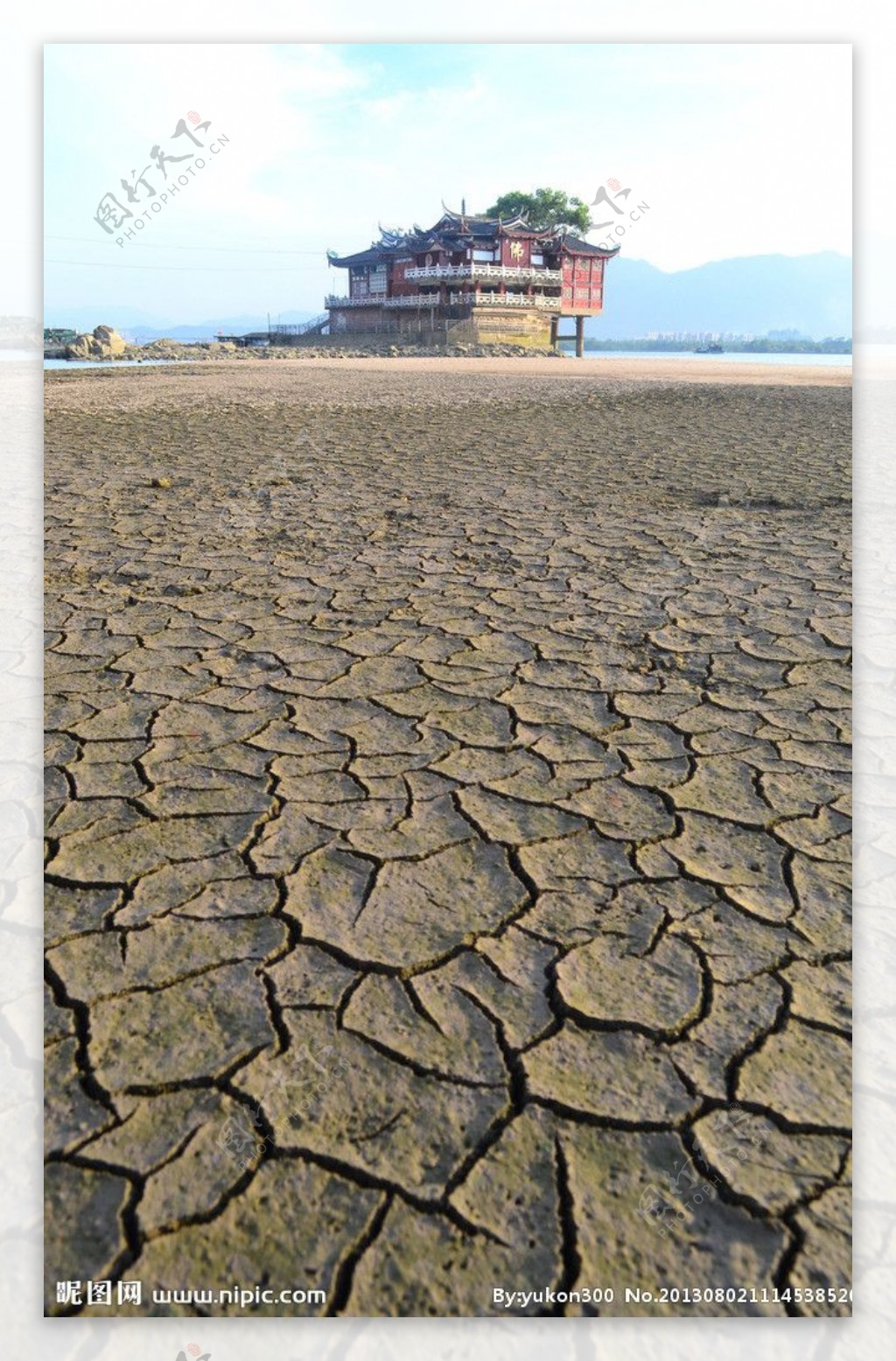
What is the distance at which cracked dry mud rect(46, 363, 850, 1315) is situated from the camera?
106 centimetres

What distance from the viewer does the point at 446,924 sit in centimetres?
158

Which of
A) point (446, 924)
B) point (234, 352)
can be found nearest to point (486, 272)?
point (234, 352)

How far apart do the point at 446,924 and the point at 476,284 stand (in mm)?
36190

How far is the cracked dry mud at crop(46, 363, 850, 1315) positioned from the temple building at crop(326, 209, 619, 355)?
31.2 m

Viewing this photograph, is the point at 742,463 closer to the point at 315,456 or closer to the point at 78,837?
the point at 315,456

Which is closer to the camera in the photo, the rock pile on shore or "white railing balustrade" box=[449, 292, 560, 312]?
the rock pile on shore

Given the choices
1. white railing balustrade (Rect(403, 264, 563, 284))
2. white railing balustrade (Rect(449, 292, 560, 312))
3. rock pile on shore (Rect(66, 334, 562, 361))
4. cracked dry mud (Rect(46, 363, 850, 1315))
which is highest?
white railing balustrade (Rect(403, 264, 563, 284))

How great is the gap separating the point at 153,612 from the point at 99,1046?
208cm

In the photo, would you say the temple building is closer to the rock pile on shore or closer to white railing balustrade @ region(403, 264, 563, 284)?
white railing balustrade @ region(403, 264, 563, 284)

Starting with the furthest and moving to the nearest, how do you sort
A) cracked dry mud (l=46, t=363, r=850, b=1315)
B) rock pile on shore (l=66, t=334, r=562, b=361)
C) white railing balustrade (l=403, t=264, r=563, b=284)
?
white railing balustrade (l=403, t=264, r=563, b=284), rock pile on shore (l=66, t=334, r=562, b=361), cracked dry mud (l=46, t=363, r=850, b=1315)

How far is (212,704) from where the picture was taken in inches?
96.7

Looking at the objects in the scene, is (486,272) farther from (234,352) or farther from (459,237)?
(234,352)

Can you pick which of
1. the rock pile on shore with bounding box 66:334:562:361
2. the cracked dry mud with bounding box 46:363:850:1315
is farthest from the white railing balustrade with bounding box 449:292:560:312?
the cracked dry mud with bounding box 46:363:850:1315
